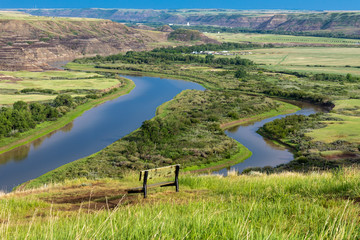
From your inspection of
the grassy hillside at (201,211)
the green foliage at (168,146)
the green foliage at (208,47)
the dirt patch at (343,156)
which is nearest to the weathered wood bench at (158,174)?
the grassy hillside at (201,211)

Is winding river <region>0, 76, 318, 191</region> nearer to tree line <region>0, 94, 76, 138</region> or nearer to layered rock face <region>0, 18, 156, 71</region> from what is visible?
tree line <region>0, 94, 76, 138</region>

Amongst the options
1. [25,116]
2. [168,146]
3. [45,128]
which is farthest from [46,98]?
[168,146]

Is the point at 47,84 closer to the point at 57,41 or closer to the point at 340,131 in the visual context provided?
the point at 340,131

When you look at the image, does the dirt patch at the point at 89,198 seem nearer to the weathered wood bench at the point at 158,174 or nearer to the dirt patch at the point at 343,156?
the weathered wood bench at the point at 158,174

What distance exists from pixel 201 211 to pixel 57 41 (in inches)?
5969

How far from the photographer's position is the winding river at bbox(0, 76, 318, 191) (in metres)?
33.8

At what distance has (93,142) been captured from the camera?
137ft

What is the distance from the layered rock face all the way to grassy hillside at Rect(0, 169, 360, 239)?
101 m

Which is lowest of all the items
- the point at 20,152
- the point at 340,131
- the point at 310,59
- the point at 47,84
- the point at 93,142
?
the point at 20,152

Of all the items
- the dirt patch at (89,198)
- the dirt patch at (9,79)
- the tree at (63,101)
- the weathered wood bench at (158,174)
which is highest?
the weathered wood bench at (158,174)

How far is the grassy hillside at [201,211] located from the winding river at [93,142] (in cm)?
2060

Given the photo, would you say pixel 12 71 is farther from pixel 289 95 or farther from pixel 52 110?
pixel 289 95

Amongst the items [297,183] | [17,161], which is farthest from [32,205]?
[17,161]

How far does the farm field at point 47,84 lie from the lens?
211ft
